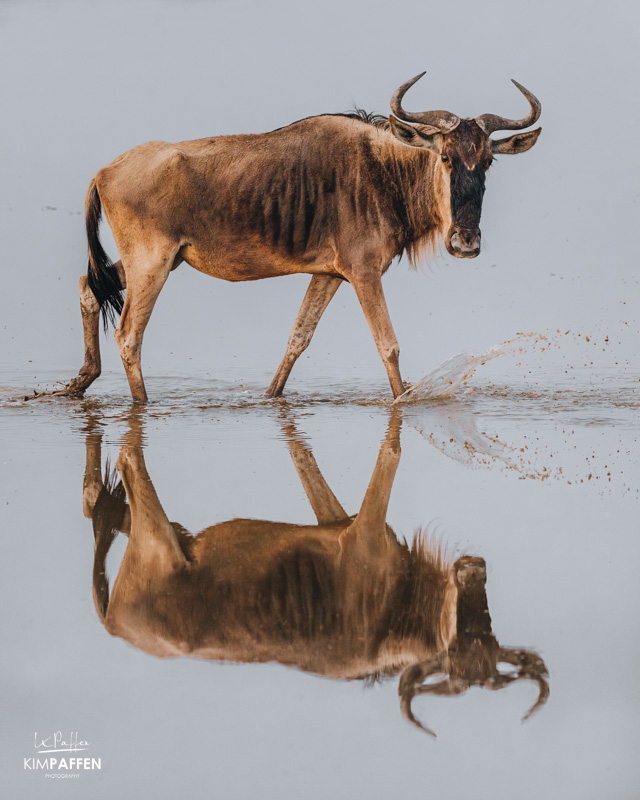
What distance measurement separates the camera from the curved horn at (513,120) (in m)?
8.81

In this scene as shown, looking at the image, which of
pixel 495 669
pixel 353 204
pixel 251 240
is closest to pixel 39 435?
pixel 251 240

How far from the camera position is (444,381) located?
940 cm

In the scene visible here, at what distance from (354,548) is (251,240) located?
4498 mm

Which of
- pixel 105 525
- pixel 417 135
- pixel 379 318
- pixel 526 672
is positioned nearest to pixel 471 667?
pixel 526 672

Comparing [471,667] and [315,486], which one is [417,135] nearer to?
[315,486]

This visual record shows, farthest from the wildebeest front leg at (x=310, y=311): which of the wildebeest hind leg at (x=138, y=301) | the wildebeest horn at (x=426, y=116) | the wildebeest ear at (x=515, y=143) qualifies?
the wildebeest ear at (x=515, y=143)

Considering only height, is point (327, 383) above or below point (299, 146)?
below

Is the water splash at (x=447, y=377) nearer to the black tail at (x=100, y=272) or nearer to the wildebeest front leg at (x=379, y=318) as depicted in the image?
the wildebeest front leg at (x=379, y=318)

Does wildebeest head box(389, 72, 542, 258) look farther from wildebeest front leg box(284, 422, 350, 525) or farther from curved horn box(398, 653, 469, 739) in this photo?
curved horn box(398, 653, 469, 739)

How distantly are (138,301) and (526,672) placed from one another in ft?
18.8

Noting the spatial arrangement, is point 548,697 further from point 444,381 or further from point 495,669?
point 444,381

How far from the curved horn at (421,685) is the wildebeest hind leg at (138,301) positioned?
5.45 m

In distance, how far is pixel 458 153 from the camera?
8656mm

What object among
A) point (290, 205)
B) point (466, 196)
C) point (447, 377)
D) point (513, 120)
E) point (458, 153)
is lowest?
point (447, 377)
